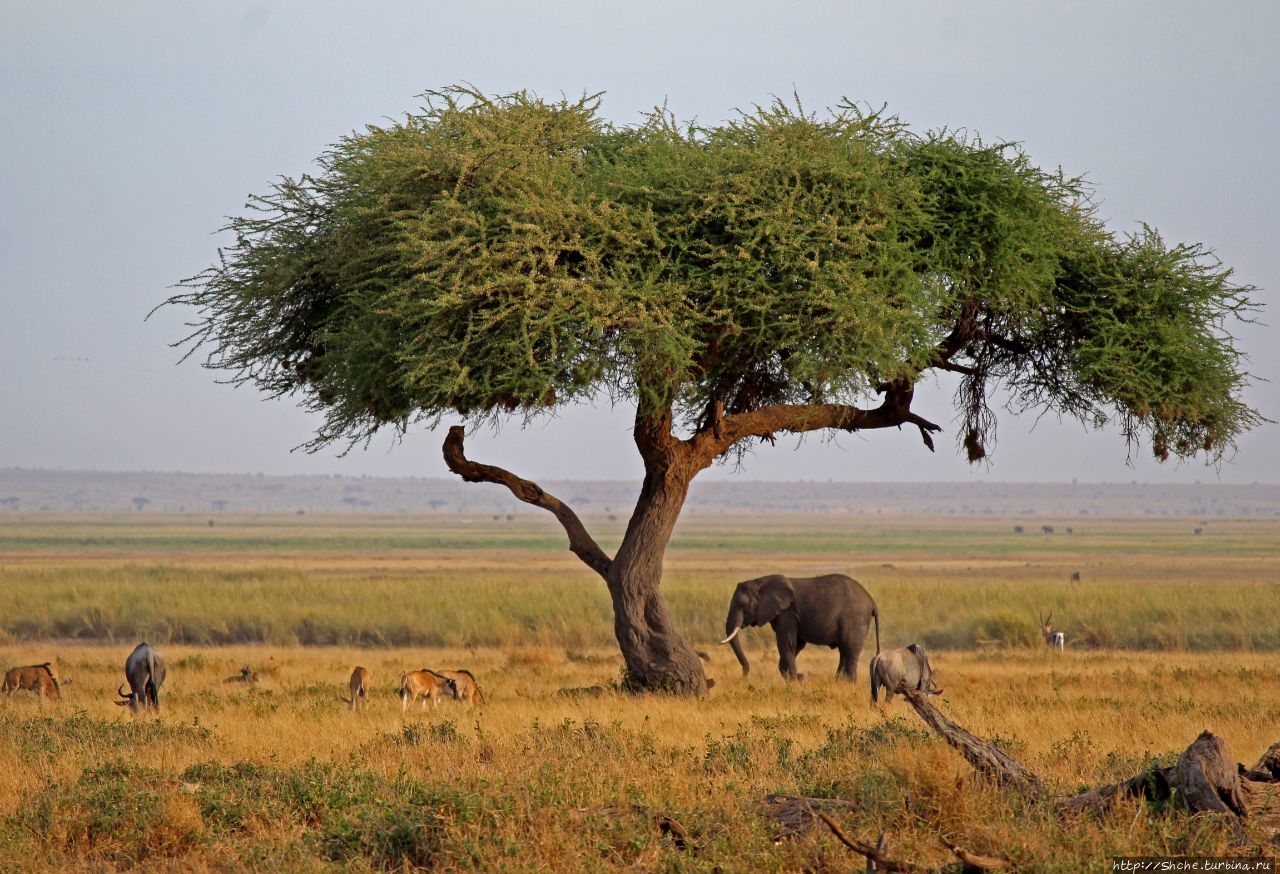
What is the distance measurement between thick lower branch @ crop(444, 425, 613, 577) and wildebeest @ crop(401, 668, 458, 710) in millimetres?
2309

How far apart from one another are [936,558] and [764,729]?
76.0 metres

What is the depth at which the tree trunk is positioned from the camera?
18750 millimetres

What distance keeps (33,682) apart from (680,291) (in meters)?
Result: 9.48

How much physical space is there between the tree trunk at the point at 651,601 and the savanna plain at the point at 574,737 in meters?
0.68

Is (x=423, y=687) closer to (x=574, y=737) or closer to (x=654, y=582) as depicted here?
(x=654, y=582)

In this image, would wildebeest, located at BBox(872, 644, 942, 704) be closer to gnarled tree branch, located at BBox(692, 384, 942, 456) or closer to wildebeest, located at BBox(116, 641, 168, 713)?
gnarled tree branch, located at BBox(692, 384, 942, 456)

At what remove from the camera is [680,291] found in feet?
54.8

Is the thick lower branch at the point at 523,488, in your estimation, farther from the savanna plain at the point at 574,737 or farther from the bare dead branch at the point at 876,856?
the bare dead branch at the point at 876,856

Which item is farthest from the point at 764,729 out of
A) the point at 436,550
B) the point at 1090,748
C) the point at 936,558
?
the point at 436,550

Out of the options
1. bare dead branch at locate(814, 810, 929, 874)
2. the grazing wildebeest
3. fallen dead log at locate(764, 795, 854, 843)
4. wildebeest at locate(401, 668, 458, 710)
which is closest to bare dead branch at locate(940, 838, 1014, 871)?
bare dead branch at locate(814, 810, 929, 874)

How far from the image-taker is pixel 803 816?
9.64 metres

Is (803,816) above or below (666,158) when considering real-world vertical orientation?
below

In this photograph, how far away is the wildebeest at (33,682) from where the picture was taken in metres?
18.7

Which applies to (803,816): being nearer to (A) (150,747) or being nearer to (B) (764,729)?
(B) (764,729)
